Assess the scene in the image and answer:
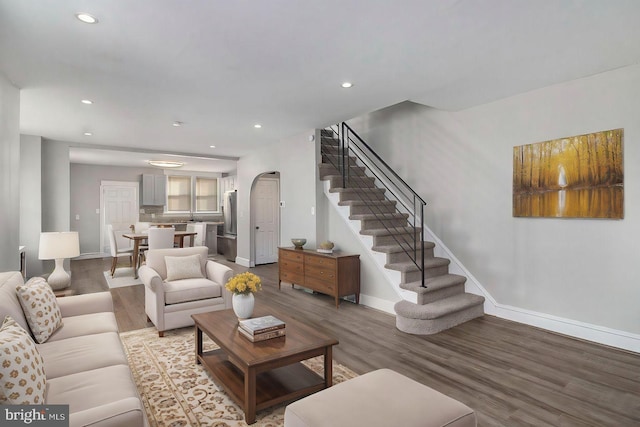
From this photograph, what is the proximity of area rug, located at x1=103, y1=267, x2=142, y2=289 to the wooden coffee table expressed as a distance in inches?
156

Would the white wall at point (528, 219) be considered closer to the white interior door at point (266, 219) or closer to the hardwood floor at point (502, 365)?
the hardwood floor at point (502, 365)

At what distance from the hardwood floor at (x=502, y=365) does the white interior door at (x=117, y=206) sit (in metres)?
6.00

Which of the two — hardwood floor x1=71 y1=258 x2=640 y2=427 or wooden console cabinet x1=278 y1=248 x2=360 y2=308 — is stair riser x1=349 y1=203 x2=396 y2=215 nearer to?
wooden console cabinet x1=278 y1=248 x2=360 y2=308

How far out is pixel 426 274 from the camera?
14.9 ft

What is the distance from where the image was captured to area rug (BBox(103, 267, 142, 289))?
6000 millimetres

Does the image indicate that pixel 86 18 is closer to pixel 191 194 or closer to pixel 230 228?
pixel 230 228

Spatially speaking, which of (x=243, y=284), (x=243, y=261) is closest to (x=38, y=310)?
(x=243, y=284)

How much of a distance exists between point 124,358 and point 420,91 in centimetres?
360

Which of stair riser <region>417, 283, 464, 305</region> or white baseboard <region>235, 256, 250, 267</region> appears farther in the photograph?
white baseboard <region>235, 256, 250, 267</region>

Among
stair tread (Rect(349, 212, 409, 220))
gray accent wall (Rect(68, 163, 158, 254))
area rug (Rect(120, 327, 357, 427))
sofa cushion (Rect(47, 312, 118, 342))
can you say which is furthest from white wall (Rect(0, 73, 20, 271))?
gray accent wall (Rect(68, 163, 158, 254))

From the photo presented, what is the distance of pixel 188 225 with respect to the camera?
32.6ft

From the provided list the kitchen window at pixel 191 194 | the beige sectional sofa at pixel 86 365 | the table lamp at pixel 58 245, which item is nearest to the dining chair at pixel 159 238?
the table lamp at pixel 58 245

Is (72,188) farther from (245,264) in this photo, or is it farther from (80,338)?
(80,338)

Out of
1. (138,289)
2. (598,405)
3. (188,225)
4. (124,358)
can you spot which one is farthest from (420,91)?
(188,225)
